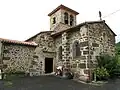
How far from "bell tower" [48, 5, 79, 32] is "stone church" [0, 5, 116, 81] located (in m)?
2.40

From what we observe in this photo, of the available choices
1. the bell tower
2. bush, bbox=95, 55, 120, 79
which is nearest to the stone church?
bush, bbox=95, 55, 120, 79

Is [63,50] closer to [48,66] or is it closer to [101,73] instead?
[48,66]

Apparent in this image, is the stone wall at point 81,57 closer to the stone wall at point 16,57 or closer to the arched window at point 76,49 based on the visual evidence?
the arched window at point 76,49

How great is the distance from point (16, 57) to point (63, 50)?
→ 442 cm

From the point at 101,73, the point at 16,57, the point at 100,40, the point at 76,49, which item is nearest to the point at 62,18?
the point at 76,49

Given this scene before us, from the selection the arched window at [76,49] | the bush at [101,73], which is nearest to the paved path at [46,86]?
the bush at [101,73]

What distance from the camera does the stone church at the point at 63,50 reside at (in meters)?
14.1

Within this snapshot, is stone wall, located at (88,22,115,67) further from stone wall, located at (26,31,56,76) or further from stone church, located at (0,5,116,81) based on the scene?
stone wall, located at (26,31,56,76)

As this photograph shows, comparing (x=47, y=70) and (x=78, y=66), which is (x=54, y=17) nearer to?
(x=47, y=70)

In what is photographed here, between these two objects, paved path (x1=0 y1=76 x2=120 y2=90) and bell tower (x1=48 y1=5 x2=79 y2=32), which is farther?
bell tower (x1=48 y1=5 x2=79 y2=32)

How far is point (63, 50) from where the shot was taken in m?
16.1

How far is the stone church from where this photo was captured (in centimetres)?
1411

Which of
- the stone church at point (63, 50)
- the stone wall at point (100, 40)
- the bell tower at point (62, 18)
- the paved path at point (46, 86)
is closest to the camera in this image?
the paved path at point (46, 86)

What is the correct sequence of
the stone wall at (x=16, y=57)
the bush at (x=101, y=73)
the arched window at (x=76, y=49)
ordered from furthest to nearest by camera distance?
1. the arched window at (x=76, y=49)
2. the stone wall at (x=16, y=57)
3. the bush at (x=101, y=73)
